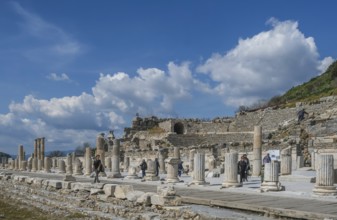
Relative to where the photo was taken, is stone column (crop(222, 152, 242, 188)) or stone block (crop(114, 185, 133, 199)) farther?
stone column (crop(222, 152, 242, 188))

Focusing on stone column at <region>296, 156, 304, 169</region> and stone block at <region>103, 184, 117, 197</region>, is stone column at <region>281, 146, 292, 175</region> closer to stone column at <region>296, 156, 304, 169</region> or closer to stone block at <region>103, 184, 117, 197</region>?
stone column at <region>296, 156, 304, 169</region>

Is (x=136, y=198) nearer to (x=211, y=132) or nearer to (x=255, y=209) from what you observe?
Result: (x=255, y=209)

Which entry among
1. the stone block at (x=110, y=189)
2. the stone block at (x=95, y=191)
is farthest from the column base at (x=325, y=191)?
the stone block at (x=95, y=191)

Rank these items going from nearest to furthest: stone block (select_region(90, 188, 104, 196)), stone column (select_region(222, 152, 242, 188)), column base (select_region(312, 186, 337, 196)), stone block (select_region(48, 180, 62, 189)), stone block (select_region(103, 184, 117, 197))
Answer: column base (select_region(312, 186, 337, 196)), stone block (select_region(103, 184, 117, 197)), stone block (select_region(90, 188, 104, 196)), stone column (select_region(222, 152, 242, 188)), stone block (select_region(48, 180, 62, 189))

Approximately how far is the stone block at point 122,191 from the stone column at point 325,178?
6467 mm

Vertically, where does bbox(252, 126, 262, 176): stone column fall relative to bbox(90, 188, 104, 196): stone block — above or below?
above

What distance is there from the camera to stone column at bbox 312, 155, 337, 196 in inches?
639

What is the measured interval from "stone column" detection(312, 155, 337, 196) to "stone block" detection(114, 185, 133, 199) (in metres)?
6.47

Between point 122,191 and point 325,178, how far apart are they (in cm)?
712

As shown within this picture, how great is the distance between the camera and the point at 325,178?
646 inches

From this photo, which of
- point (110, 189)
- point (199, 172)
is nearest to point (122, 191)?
point (110, 189)

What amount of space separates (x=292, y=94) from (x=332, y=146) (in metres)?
49.7

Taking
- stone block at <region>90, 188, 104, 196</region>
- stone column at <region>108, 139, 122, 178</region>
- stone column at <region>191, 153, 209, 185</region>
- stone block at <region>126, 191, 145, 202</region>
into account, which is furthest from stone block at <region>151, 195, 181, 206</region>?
stone column at <region>108, 139, 122, 178</region>

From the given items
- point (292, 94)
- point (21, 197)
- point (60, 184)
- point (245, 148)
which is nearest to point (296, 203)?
point (60, 184)
